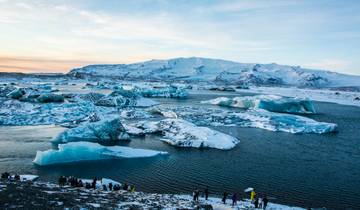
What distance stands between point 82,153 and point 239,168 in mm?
11107

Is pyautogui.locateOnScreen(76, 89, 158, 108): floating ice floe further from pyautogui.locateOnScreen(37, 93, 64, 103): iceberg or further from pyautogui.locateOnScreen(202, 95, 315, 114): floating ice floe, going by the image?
pyautogui.locateOnScreen(202, 95, 315, 114): floating ice floe

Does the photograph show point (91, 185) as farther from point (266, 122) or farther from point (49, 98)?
point (49, 98)

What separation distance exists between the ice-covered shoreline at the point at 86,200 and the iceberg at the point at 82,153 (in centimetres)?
764

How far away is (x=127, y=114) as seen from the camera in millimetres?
47688

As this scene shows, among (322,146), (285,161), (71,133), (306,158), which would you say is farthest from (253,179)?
(71,133)

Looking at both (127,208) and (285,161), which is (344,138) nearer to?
(285,161)

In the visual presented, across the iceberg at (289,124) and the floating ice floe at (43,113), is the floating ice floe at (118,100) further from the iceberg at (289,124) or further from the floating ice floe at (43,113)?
the iceberg at (289,124)

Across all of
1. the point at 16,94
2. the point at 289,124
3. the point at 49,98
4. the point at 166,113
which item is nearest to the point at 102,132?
the point at 166,113

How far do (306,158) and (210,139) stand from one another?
7.89 m

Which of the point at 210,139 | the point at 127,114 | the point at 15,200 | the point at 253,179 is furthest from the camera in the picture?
the point at 127,114

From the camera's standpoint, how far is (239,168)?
84.2ft

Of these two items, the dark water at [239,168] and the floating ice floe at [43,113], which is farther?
the floating ice floe at [43,113]

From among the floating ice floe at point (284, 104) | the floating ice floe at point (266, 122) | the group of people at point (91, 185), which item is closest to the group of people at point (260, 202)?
the group of people at point (91, 185)

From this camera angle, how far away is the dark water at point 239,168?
2161 centimetres
